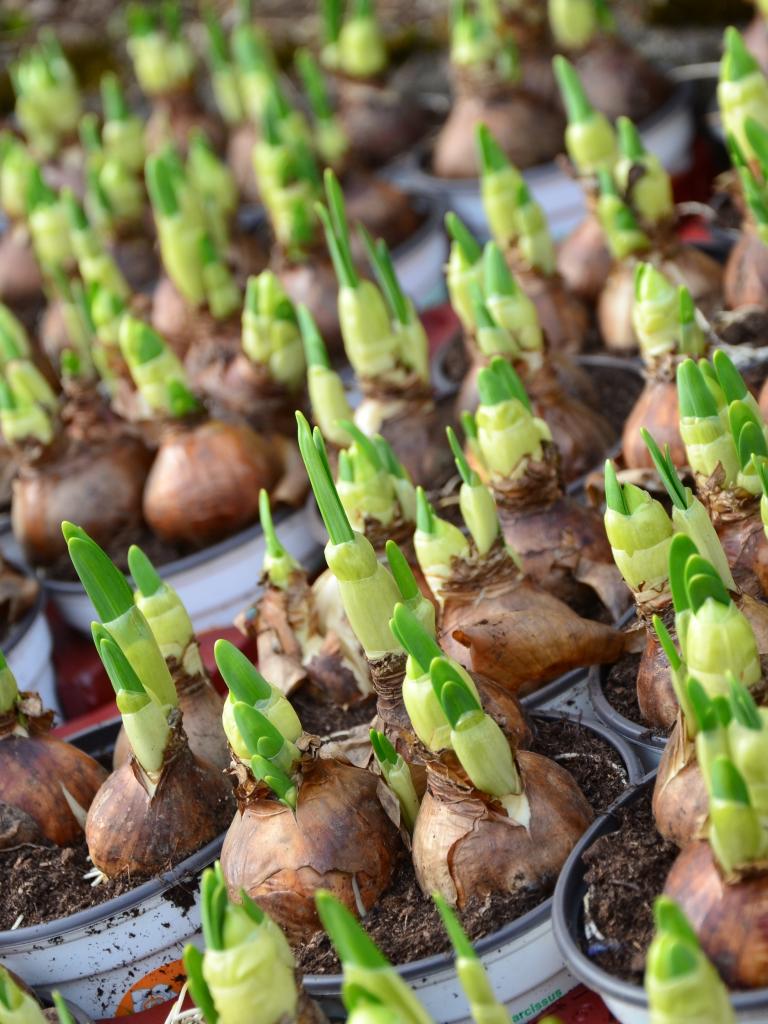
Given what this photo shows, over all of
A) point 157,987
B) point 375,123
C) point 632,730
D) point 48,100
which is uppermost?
point 48,100

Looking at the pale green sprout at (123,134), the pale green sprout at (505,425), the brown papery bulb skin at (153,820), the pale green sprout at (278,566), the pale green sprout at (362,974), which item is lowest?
the brown papery bulb skin at (153,820)

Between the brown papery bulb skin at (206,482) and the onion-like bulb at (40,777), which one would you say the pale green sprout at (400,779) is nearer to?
the onion-like bulb at (40,777)

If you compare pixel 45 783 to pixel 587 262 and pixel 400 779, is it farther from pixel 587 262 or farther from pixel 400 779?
pixel 587 262

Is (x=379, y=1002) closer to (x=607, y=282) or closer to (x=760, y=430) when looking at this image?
(x=760, y=430)

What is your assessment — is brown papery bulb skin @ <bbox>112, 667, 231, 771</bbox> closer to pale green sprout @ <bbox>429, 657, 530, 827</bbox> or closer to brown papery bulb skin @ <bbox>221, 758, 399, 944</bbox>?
brown papery bulb skin @ <bbox>221, 758, 399, 944</bbox>

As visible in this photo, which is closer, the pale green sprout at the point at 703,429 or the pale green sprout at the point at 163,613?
the pale green sprout at the point at 703,429

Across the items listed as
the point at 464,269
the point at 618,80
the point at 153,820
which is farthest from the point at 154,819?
the point at 618,80

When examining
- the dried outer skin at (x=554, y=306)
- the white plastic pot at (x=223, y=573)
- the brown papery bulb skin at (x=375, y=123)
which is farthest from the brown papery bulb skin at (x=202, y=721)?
the brown papery bulb skin at (x=375, y=123)
